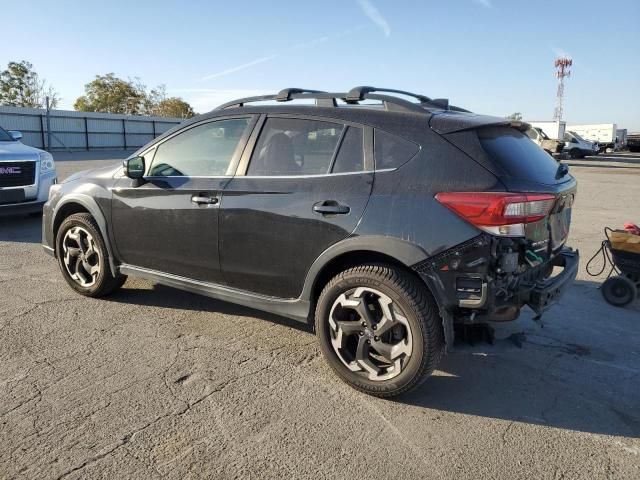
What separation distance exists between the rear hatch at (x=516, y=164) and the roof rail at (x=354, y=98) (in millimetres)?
275

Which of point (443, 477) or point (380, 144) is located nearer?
point (443, 477)

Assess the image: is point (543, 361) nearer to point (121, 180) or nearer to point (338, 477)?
point (338, 477)

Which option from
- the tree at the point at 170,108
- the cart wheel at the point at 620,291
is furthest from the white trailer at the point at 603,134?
the tree at the point at 170,108

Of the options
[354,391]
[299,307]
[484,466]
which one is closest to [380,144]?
[299,307]

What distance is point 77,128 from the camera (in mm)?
35969

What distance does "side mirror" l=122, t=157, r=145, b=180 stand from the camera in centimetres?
423

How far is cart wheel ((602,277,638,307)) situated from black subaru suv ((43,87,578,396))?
158 centimetres

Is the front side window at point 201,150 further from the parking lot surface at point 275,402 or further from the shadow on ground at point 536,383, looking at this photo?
the shadow on ground at point 536,383

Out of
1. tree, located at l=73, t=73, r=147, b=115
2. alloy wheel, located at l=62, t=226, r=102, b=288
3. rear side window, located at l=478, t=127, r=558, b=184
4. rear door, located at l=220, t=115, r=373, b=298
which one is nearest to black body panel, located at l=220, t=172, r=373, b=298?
rear door, located at l=220, t=115, r=373, b=298

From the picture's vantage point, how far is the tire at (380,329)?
303 centimetres

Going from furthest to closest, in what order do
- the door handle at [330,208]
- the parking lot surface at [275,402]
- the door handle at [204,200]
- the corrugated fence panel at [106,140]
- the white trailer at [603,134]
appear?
the white trailer at [603,134] → the corrugated fence panel at [106,140] → the door handle at [204,200] → the door handle at [330,208] → the parking lot surface at [275,402]

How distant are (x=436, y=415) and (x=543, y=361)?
117 centimetres

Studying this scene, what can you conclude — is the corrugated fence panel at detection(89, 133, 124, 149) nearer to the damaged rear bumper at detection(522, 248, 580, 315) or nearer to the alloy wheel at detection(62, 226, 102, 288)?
the alloy wheel at detection(62, 226, 102, 288)

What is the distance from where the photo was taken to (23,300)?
479 cm
